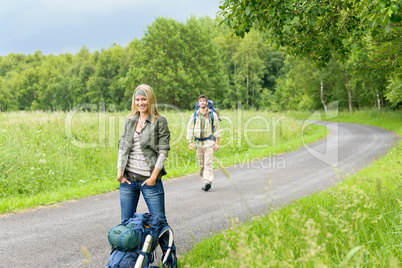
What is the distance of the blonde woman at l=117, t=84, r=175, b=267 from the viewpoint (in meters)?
3.72

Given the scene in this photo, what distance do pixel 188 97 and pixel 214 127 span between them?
37.9 meters

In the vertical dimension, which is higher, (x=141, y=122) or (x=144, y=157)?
(x=141, y=122)

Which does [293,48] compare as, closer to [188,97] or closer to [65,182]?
[65,182]

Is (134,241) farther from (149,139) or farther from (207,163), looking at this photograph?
(207,163)

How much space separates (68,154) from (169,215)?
17.9 feet

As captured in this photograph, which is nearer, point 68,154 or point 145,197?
A: point 145,197

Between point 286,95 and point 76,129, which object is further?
point 286,95

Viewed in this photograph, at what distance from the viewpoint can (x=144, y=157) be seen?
12.3ft

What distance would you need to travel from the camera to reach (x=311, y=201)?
17.4 ft

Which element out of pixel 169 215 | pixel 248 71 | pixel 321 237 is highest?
pixel 248 71

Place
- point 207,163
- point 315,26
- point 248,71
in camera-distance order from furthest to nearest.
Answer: point 248,71, point 207,163, point 315,26

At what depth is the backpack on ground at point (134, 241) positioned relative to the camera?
3047 mm

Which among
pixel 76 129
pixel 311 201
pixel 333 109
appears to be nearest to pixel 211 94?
pixel 333 109

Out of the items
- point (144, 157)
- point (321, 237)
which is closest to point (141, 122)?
point (144, 157)
